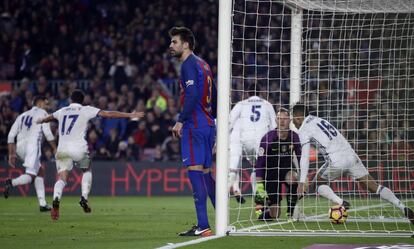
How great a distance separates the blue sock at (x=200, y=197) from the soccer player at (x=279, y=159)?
303 centimetres

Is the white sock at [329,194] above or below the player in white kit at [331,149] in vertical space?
below

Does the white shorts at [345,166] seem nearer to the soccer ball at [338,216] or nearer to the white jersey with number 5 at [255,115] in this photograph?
the soccer ball at [338,216]

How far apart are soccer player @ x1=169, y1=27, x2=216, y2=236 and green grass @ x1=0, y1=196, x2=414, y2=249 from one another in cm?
50

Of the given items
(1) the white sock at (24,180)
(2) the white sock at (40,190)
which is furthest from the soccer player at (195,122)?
(1) the white sock at (24,180)

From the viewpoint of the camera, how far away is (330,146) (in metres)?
13.8

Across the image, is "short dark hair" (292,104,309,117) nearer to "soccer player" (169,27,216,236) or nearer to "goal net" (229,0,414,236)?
"goal net" (229,0,414,236)

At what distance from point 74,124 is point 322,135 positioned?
4256 millimetres

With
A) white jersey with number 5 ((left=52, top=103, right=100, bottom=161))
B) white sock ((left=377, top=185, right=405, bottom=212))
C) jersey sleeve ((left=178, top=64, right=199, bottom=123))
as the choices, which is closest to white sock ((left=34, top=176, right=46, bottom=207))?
white jersey with number 5 ((left=52, top=103, right=100, bottom=161))

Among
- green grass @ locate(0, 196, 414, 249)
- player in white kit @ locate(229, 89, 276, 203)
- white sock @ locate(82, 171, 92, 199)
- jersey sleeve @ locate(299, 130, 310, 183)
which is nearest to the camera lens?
green grass @ locate(0, 196, 414, 249)

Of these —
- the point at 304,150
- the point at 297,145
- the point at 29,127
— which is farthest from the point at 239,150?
the point at 304,150

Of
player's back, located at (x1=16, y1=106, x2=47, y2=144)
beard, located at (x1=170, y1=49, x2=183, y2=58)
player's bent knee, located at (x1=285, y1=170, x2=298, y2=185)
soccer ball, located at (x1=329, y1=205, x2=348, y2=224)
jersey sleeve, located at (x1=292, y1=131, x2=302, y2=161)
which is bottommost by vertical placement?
soccer ball, located at (x1=329, y1=205, x2=348, y2=224)

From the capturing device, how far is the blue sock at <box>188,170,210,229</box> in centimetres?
1123

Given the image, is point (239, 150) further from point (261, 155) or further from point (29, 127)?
point (29, 127)

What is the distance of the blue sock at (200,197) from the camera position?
1123 centimetres
